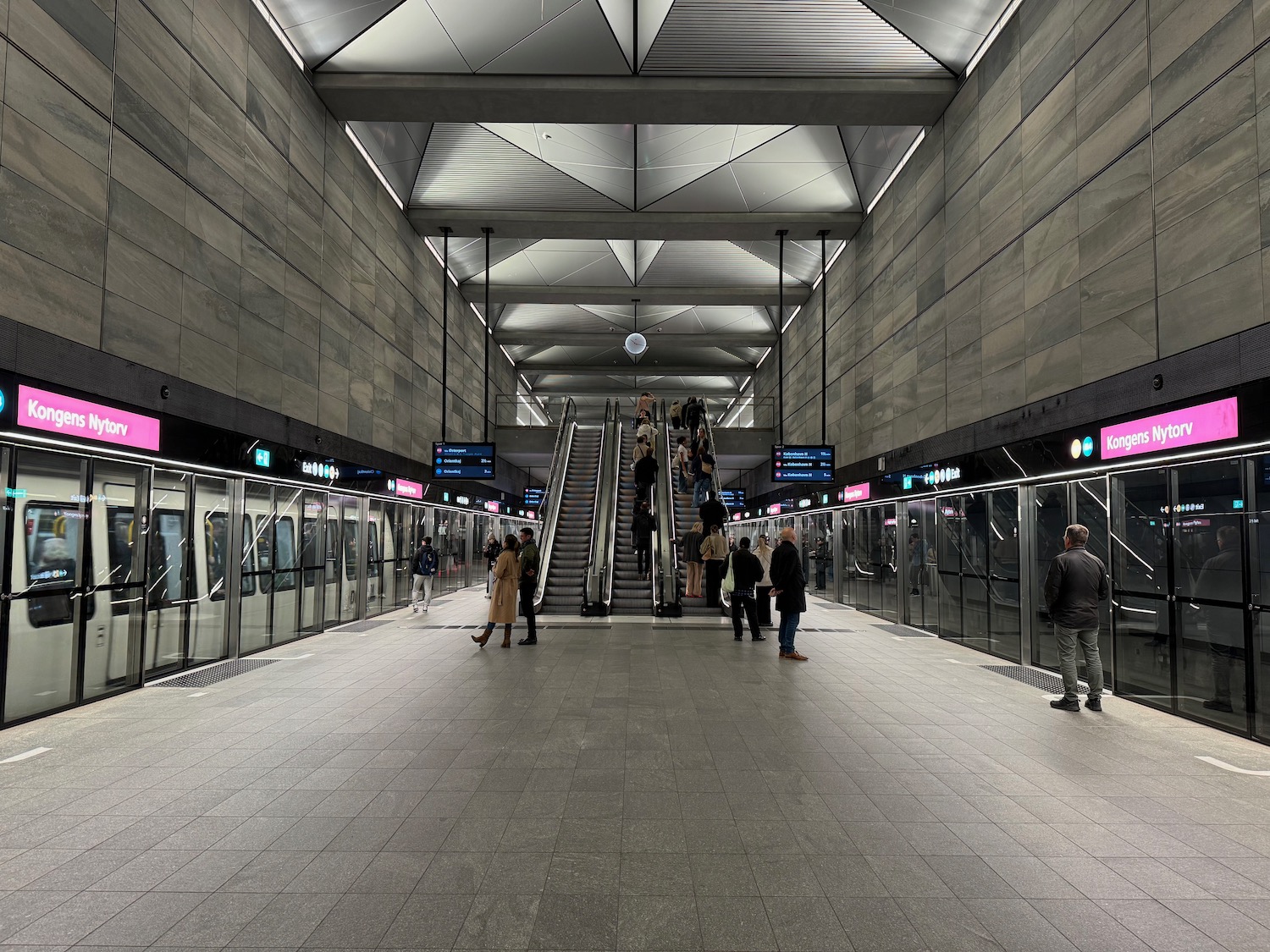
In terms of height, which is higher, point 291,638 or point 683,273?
point 683,273

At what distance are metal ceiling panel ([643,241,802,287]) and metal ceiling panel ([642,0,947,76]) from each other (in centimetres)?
782

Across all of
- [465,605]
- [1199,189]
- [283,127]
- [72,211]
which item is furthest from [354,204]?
[1199,189]

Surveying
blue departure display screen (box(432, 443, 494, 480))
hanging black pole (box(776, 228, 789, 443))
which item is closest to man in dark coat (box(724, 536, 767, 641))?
blue departure display screen (box(432, 443, 494, 480))

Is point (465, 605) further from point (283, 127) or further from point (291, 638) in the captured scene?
point (283, 127)

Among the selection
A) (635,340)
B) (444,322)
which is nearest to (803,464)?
(444,322)

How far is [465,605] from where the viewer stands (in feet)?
52.0

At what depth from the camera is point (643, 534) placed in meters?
13.7

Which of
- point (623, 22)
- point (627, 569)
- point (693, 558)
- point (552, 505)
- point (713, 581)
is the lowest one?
point (713, 581)

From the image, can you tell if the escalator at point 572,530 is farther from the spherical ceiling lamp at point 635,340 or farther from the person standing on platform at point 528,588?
the spherical ceiling lamp at point 635,340

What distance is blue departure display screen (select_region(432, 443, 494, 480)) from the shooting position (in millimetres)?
15828

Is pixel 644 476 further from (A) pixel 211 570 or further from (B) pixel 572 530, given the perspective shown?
(A) pixel 211 570

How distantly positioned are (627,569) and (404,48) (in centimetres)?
991

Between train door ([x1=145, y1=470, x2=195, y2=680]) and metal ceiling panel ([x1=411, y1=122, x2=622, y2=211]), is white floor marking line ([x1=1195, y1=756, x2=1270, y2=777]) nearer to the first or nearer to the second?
train door ([x1=145, y1=470, x2=195, y2=680])

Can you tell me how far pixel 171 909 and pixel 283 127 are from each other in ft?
33.5
